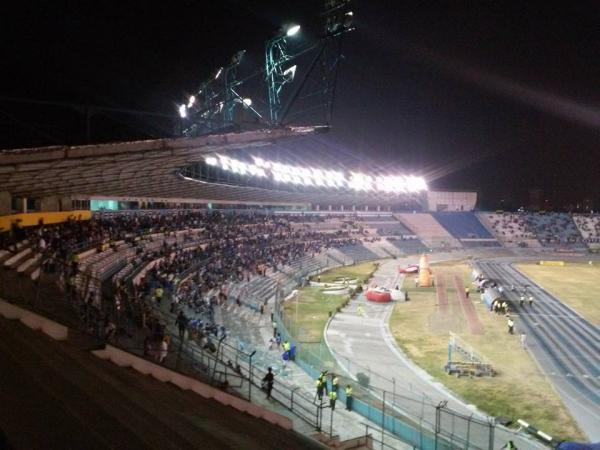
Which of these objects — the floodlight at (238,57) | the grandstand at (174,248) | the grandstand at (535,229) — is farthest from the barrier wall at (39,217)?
the grandstand at (535,229)

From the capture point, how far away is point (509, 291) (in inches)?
1561

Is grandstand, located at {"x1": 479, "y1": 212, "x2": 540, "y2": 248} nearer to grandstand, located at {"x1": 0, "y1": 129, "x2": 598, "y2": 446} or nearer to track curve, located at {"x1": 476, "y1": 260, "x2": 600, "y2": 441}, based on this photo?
grandstand, located at {"x1": 0, "y1": 129, "x2": 598, "y2": 446}

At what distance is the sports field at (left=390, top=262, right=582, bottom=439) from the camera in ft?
51.2

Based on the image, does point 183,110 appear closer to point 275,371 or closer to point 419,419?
point 275,371

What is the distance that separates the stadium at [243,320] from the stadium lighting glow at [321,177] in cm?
65

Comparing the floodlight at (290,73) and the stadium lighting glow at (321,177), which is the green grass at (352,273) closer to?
the stadium lighting glow at (321,177)

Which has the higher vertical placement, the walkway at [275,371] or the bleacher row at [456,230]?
the bleacher row at [456,230]

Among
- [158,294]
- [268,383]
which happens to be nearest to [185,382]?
[268,383]

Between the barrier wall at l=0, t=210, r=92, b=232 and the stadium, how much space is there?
0.60ft

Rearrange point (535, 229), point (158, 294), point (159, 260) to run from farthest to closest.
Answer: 1. point (535, 229)
2. point (159, 260)
3. point (158, 294)

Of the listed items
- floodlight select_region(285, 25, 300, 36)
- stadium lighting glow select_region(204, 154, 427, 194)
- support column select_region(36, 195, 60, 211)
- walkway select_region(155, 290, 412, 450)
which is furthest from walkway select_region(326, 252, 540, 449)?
support column select_region(36, 195, 60, 211)

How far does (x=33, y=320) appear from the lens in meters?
9.11

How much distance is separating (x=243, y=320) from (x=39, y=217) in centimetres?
1273

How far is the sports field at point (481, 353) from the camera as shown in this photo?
15.6m
